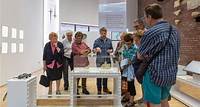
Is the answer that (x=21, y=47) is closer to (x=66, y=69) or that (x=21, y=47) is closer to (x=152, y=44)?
(x=66, y=69)

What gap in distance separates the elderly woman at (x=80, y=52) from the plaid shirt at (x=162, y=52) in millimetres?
2455

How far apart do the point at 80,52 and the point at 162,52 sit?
3173 millimetres

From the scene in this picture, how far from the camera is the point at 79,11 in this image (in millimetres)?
16078

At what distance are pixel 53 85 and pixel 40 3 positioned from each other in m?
7.50

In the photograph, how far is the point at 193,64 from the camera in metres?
6.60

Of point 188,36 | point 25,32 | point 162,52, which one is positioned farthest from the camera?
point 25,32

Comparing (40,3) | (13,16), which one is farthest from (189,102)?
(40,3)

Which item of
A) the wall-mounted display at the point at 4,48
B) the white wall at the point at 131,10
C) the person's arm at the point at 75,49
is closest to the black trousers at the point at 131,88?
the person's arm at the point at 75,49

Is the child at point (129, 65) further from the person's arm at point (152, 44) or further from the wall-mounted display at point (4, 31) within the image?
the wall-mounted display at point (4, 31)

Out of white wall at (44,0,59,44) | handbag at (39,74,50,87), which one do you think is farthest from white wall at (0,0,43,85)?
handbag at (39,74,50,87)

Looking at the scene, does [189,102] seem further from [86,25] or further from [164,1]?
[86,25]

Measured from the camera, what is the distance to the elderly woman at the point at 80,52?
5449 millimetres

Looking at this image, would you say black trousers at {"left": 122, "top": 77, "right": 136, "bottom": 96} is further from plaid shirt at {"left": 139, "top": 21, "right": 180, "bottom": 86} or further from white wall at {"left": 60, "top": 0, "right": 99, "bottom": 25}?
white wall at {"left": 60, "top": 0, "right": 99, "bottom": 25}

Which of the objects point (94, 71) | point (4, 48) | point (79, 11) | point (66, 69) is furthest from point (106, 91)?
point (79, 11)
